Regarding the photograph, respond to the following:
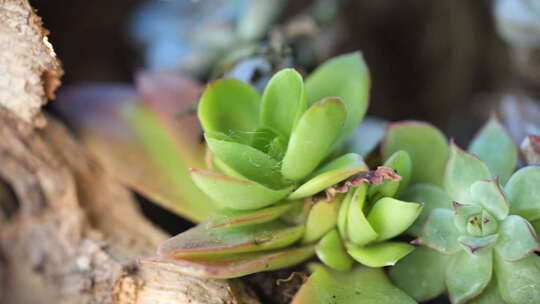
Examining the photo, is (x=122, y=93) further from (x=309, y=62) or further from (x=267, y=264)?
(x=267, y=264)

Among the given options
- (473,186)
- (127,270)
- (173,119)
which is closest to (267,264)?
(127,270)

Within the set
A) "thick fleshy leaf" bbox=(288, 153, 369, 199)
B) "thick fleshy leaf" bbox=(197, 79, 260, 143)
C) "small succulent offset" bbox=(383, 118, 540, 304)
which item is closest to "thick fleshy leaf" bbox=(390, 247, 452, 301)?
"small succulent offset" bbox=(383, 118, 540, 304)

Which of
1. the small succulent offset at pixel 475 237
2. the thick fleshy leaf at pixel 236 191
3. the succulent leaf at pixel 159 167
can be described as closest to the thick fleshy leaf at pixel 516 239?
the small succulent offset at pixel 475 237

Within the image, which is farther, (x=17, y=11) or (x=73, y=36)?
(x=73, y=36)

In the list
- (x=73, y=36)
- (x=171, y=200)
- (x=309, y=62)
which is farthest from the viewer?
(x=73, y=36)

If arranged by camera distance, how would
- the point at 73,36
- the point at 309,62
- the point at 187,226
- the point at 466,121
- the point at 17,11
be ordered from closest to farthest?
the point at 17,11
the point at 187,226
the point at 309,62
the point at 73,36
the point at 466,121

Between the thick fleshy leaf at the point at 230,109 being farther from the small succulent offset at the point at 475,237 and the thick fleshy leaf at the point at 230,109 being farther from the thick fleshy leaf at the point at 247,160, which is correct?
the small succulent offset at the point at 475,237

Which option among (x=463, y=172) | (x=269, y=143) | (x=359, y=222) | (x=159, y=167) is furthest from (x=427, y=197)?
(x=159, y=167)
